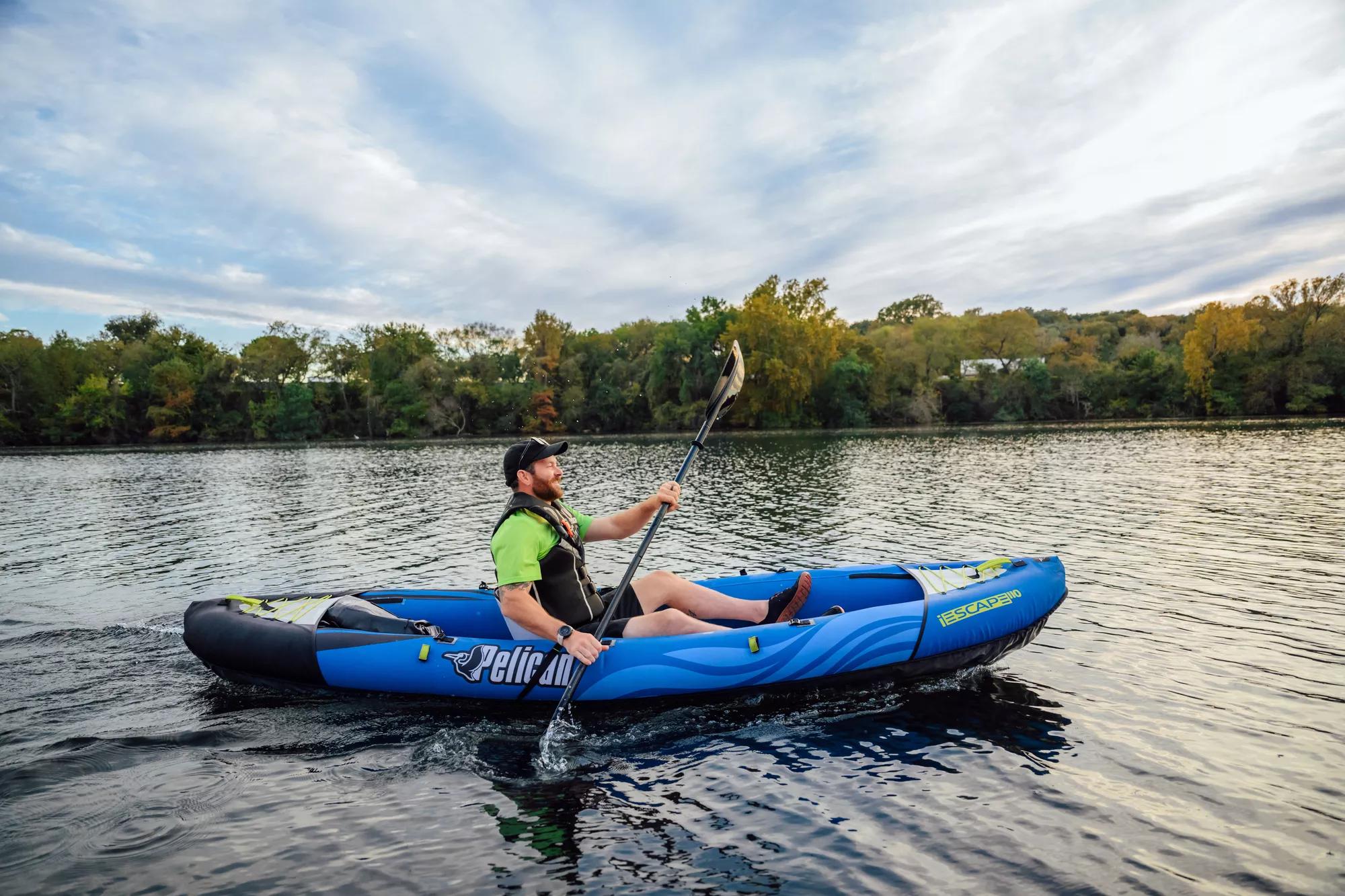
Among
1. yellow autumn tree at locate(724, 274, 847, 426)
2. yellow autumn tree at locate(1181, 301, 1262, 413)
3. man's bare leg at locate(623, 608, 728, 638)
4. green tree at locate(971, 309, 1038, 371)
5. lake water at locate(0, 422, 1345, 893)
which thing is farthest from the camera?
green tree at locate(971, 309, 1038, 371)

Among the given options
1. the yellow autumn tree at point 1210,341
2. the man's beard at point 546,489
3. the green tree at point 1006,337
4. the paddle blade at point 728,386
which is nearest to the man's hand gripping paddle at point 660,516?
the paddle blade at point 728,386

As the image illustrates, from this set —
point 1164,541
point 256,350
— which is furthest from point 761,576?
point 256,350

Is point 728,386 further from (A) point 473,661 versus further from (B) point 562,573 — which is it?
(A) point 473,661

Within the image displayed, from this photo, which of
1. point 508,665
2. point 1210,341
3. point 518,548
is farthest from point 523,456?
point 1210,341

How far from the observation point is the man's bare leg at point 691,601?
19.0ft

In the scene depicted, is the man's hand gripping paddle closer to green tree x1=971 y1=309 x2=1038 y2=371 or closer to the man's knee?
the man's knee

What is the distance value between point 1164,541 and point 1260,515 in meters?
2.91

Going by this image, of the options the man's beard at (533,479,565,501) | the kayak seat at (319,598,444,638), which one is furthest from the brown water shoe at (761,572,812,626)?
the kayak seat at (319,598,444,638)

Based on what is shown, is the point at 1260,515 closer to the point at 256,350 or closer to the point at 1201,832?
the point at 1201,832

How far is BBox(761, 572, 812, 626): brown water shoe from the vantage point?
5.89 m

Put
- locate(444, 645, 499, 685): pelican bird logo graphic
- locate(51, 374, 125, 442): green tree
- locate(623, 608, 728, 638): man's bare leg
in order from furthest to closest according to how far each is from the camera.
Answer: locate(51, 374, 125, 442): green tree → locate(623, 608, 728, 638): man's bare leg → locate(444, 645, 499, 685): pelican bird logo graphic

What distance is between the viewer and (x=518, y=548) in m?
4.87

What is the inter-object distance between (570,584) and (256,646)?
2.55 meters

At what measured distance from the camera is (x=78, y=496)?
20422 millimetres
